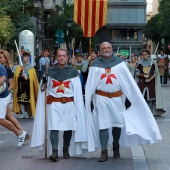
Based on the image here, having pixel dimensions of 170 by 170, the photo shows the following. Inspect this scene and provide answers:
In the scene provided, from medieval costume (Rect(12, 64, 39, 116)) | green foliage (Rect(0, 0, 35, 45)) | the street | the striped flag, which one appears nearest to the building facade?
green foliage (Rect(0, 0, 35, 45))

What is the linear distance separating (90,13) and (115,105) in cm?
461

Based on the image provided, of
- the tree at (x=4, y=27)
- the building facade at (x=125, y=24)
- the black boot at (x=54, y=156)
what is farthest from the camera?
the building facade at (x=125, y=24)

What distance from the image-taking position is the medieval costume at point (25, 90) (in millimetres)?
14891

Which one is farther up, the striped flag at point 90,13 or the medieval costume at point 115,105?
the striped flag at point 90,13

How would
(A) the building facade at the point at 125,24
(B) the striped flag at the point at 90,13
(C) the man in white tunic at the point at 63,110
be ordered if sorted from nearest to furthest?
(C) the man in white tunic at the point at 63,110 → (B) the striped flag at the point at 90,13 → (A) the building facade at the point at 125,24

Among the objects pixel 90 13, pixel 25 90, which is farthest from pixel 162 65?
pixel 90 13

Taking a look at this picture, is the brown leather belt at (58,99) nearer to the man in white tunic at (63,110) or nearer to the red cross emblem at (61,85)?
the man in white tunic at (63,110)

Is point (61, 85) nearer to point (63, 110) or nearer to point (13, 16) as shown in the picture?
point (63, 110)

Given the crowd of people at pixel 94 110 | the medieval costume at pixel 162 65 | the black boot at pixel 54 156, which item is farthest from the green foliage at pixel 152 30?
the black boot at pixel 54 156

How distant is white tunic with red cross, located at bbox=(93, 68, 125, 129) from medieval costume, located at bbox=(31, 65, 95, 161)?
0.31 meters

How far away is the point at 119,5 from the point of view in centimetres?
7569

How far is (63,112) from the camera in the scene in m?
8.62

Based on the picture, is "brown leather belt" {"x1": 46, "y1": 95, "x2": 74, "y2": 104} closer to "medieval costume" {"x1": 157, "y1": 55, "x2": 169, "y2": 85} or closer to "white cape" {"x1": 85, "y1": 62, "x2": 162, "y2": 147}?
"white cape" {"x1": 85, "y1": 62, "x2": 162, "y2": 147}

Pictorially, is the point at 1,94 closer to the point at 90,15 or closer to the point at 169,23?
the point at 90,15
